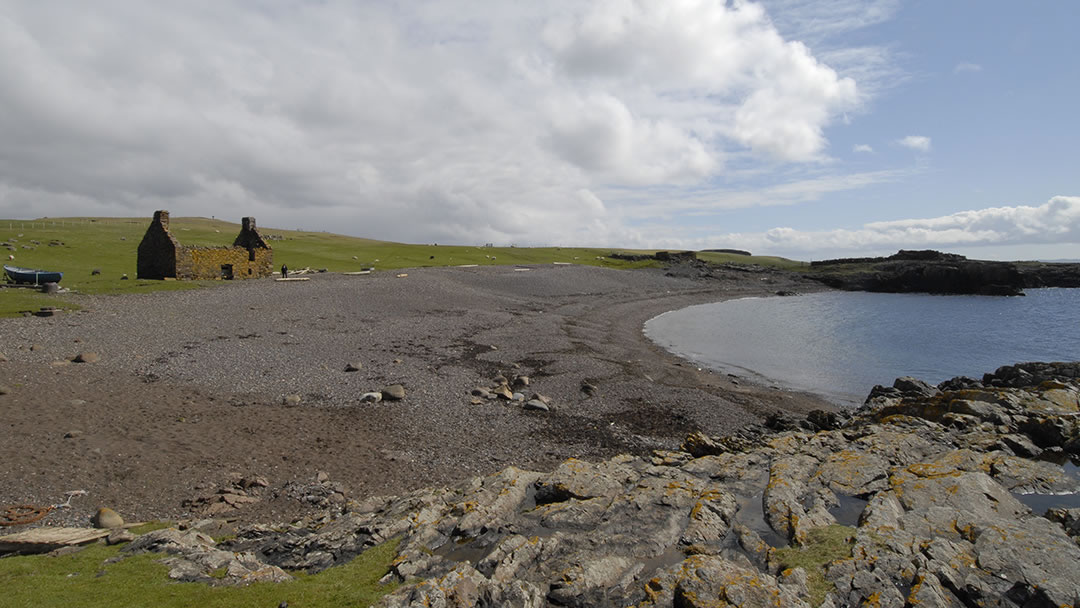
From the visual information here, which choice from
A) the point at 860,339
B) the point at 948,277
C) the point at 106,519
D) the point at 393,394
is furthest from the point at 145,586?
the point at 948,277

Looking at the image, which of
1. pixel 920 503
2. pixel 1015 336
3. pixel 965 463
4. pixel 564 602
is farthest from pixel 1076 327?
pixel 564 602

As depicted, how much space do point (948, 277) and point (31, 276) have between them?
137 m

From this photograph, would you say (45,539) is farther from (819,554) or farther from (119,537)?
(819,554)

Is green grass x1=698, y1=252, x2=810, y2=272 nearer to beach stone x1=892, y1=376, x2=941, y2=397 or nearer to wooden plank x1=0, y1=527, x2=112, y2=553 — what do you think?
beach stone x1=892, y1=376, x2=941, y2=397

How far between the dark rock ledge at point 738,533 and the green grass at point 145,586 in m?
0.45

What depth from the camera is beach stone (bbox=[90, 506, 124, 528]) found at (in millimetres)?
11398

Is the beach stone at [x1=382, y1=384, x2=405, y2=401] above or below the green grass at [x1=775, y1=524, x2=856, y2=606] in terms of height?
below

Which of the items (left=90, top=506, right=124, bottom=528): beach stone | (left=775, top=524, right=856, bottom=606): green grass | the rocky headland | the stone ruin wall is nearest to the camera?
(left=775, top=524, right=856, bottom=606): green grass

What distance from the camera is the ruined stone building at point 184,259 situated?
4516cm

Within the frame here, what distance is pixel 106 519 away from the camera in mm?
11484

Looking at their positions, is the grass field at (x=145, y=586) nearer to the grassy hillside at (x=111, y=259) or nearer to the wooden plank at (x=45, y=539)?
the wooden plank at (x=45, y=539)

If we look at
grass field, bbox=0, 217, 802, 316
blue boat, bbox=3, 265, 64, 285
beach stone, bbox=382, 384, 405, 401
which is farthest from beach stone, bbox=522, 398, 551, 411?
blue boat, bbox=3, 265, 64, 285

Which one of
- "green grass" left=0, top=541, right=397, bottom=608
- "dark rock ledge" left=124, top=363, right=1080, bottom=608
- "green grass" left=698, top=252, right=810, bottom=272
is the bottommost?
"green grass" left=0, top=541, right=397, bottom=608

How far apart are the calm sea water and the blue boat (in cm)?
4447
